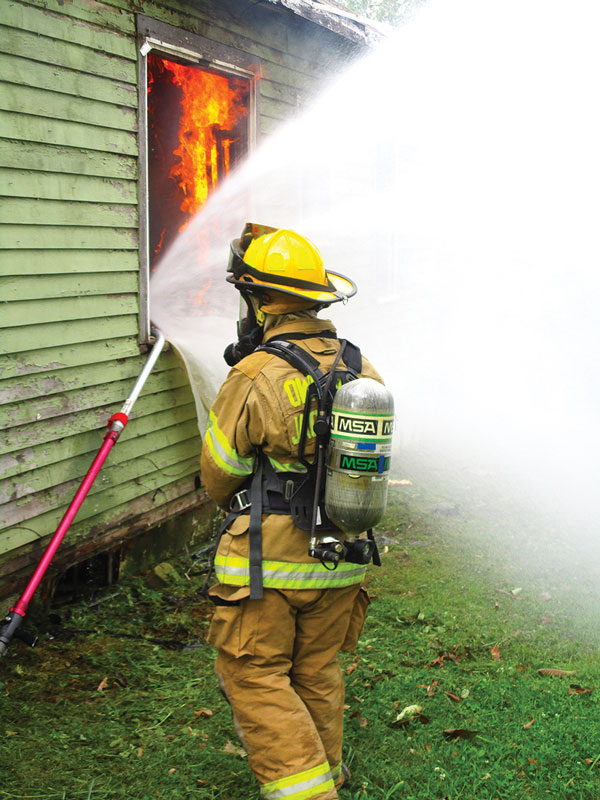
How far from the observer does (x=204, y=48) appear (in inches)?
227

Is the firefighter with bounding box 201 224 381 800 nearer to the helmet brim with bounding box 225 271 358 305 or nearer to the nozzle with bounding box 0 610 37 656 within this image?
the helmet brim with bounding box 225 271 358 305

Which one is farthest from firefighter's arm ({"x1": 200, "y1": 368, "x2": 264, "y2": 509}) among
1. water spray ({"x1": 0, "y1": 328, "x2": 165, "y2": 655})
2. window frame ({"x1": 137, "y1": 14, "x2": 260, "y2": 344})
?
window frame ({"x1": 137, "y1": 14, "x2": 260, "y2": 344})

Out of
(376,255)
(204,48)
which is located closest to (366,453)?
(204,48)

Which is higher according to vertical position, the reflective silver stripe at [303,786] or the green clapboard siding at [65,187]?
the green clapboard siding at [65,187]

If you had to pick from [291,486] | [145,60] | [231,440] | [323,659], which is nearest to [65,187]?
[145,60]

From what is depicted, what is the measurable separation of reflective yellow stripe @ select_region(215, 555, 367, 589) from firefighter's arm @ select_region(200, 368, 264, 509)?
1.01 ft

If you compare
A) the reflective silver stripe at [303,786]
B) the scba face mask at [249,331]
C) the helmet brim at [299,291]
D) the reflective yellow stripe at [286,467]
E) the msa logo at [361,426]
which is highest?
the helmet brim at [299,291]

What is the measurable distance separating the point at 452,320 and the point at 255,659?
9910 millimetres

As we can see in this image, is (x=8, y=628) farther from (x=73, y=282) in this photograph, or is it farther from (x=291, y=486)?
(x=73, y=282)

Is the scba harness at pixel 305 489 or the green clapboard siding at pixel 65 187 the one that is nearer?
the scba harness at pixel 305 489

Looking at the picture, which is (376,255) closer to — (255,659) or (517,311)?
(517,311)

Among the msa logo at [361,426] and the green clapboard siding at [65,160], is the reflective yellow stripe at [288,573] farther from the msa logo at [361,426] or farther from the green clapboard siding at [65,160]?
the green clapboard siding at [65,160]

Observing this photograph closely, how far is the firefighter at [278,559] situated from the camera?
9.34 feet

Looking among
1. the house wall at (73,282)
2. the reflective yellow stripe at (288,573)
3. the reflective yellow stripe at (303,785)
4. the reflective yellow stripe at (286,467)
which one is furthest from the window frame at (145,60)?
the reflective yellow stripe at (303,785)
